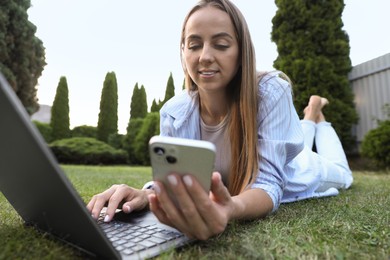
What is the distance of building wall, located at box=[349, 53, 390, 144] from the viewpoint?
293 inches

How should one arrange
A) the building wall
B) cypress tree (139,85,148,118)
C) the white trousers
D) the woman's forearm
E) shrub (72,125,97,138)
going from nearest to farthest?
1. the woman's forearm
2. the white trousers
3. the building wall
4. shrub (72,125,97,138)
5. cypress tree (139,85,148,118)

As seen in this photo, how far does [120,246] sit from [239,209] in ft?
1.14

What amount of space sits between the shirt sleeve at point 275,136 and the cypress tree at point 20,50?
429 inches

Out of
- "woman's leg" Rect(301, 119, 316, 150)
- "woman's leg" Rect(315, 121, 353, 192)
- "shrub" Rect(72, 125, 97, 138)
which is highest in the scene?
"shrub" Rect(72, 125, 97, 138)

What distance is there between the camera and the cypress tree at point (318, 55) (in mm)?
7855

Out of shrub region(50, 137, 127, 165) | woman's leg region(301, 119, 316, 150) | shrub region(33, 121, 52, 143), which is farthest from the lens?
shrub region(33, 121, 52, 143)

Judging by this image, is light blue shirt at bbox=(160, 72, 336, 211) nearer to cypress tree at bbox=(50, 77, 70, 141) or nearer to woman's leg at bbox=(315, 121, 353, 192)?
woman's leg at bbox=(315, 121, 353, 192)

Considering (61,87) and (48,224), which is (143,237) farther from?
(61,87)

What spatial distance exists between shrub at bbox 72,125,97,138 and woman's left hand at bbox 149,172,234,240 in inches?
696

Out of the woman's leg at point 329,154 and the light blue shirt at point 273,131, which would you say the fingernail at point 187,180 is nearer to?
the light blue shirt at point 273,131

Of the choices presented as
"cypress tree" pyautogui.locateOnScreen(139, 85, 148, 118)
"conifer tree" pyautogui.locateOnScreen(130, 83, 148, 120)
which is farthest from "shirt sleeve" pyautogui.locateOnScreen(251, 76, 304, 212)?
"conifer tree" pyautogui.locateOnScreen(130, 83, 148, 120)

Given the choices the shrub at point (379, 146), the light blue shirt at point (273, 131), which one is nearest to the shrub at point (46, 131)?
the shrub at point (379, 146)

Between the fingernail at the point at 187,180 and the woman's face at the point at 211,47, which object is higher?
the woman's face at the point at 211,47

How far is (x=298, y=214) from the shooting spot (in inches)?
56.1
